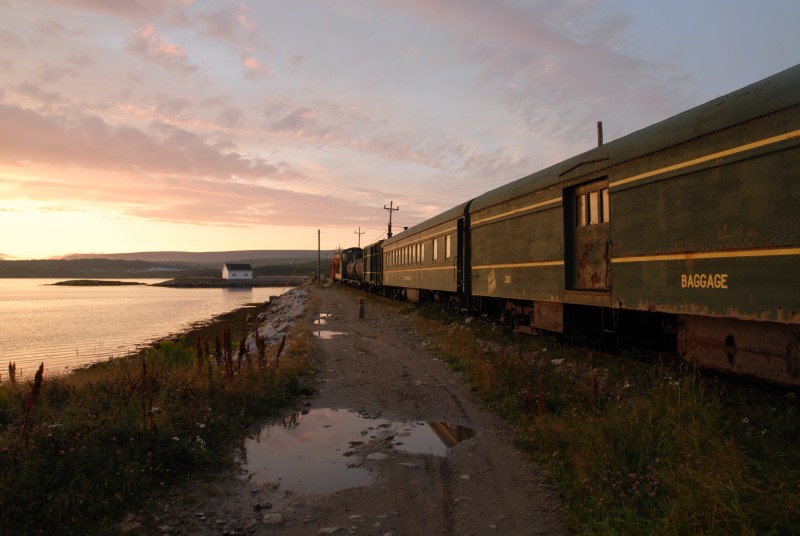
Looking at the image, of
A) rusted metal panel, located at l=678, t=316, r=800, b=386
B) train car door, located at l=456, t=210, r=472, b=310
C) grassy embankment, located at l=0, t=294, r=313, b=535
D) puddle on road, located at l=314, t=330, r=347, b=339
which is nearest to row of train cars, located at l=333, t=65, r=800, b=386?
rusted metal panel, located at l=678, t=316, r=800, b=386

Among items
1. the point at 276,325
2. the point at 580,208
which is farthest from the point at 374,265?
the point at 580,208

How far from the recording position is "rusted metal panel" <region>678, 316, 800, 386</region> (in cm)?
556

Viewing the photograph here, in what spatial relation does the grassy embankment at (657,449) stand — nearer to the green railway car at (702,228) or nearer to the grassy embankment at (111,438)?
the green railway car at (702,228)

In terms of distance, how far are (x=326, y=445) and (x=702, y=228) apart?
5.21 meters

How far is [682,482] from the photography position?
3.95m

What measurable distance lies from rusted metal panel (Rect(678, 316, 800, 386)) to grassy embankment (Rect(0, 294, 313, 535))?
5.84m

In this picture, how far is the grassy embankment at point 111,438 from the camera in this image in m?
3.96

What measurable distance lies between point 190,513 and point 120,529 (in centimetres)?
55

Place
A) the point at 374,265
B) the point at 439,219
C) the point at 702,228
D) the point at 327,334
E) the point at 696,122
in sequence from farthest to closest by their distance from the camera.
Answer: the point at 374,265, the point at 439,219, the point at 327,334, the point at 696,122, the point at 702,228

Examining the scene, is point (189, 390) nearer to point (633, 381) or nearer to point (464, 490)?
point (464, 490)

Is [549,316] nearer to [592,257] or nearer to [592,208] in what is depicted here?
[592,257]

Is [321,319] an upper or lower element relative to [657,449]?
lower

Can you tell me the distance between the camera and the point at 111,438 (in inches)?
198

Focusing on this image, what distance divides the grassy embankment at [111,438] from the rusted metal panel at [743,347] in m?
5.84
